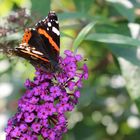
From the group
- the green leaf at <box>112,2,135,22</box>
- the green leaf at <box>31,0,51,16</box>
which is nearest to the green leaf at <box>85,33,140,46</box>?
the green leaf at <box>112,2,135,22</box>

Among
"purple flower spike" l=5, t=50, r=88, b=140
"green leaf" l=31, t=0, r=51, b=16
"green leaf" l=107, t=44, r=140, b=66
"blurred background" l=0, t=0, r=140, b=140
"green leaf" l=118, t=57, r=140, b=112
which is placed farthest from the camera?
"blurred background" l=0, t=0, r=140, b=140

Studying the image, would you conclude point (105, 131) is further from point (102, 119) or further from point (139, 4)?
point (139, 4)

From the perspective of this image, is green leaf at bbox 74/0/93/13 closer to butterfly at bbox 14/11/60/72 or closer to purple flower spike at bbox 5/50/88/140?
butterfly at bbox 14/11/60/72

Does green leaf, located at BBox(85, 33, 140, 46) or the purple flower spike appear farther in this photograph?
green leaf, located at BBox(85, 33, 140, 46)

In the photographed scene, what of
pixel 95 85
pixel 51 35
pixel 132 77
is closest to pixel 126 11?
pixel 132 77

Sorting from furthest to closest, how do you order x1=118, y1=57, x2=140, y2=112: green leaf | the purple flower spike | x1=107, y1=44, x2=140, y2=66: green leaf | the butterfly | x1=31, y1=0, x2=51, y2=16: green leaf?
x1=31, y1=0, x2=51, y2=16: green leaf
x1=107, y1=44, x2=140, y2=66: green leaf
x1=118, y1=57, x2=140, y2=112: green leaf
the butterfly
the purple flower spike
